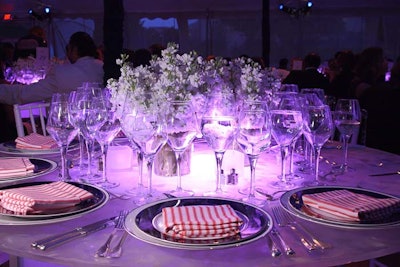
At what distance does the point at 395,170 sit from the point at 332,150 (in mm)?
447

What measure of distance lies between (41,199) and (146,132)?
0.37m

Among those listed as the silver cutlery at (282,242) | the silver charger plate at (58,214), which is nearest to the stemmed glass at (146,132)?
the silver charger plate at (58,214)

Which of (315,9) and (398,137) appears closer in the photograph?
(398,137)

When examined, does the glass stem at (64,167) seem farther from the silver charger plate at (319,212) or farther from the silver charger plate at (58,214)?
the silver charger plate at (319,212)

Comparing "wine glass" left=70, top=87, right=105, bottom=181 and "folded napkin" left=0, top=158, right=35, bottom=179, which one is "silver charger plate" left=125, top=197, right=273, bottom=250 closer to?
"wine glass" left=70, top=87, right=105, bottom=181

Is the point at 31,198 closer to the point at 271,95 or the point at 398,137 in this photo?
the point at 271,95

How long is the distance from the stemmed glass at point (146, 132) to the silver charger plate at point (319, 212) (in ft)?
1.37

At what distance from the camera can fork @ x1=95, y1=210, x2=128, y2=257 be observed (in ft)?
3.44

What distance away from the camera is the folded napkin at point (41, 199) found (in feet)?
4.06

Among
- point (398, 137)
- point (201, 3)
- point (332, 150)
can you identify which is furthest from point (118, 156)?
point (201, 3)

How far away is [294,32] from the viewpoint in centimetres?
1302

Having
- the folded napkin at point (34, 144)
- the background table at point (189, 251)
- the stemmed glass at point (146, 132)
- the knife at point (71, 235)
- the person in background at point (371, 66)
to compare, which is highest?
the person in background at point (371, 66)

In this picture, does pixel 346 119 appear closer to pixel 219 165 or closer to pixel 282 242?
pixel 219 165

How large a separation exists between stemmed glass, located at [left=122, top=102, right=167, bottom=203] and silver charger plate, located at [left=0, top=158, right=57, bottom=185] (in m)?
0.43
